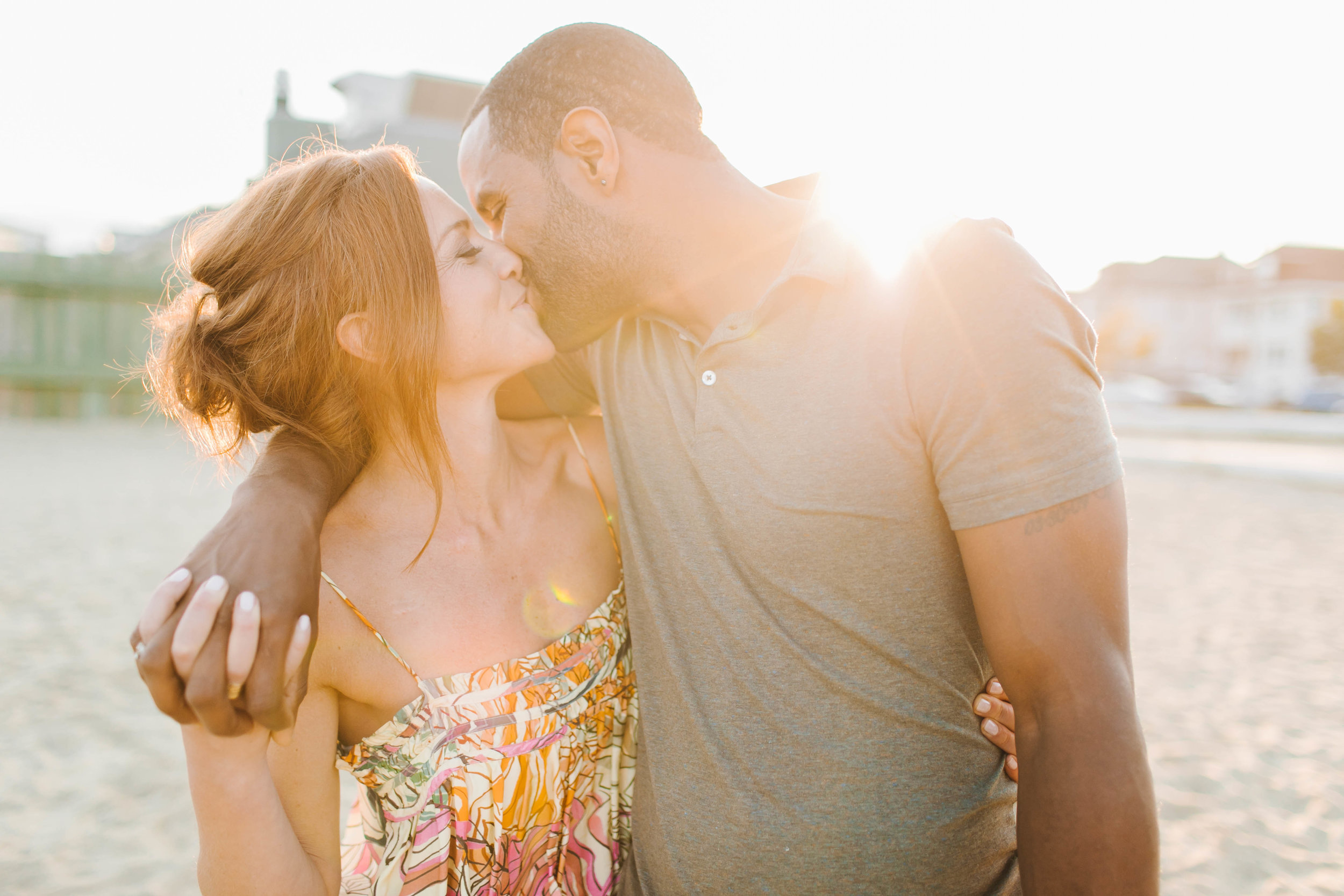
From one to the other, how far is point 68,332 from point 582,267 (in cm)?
2763

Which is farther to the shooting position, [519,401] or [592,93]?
[519,401]

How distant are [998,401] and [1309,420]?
108 feet

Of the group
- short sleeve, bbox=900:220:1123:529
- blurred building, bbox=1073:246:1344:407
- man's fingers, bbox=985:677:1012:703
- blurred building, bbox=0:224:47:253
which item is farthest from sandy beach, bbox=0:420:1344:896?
blurred building, bbox=1073:246:1344:407

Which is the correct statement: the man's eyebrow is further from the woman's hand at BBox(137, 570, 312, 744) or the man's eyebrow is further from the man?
the woman's hand at BBox(137, 570, 312, 744)

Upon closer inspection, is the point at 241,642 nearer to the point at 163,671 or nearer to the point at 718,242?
the point at 163,671

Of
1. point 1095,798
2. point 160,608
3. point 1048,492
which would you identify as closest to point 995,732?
point 1095,798

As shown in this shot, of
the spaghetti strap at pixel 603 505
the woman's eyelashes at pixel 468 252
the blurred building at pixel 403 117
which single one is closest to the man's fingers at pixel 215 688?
the spaghetti strap at pixel 603 505

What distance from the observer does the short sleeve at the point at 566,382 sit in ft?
7.79

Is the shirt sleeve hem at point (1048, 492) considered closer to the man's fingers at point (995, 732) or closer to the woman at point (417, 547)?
the man's fingers at point (995, 732)

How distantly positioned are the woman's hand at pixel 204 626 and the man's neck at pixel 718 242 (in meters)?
1.19

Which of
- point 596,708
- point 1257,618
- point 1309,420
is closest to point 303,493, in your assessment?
point 596,708

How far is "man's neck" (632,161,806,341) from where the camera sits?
2035 mm

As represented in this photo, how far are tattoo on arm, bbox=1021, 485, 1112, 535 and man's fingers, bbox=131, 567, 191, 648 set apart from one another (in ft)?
4.44

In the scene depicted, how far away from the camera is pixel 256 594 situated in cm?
131
